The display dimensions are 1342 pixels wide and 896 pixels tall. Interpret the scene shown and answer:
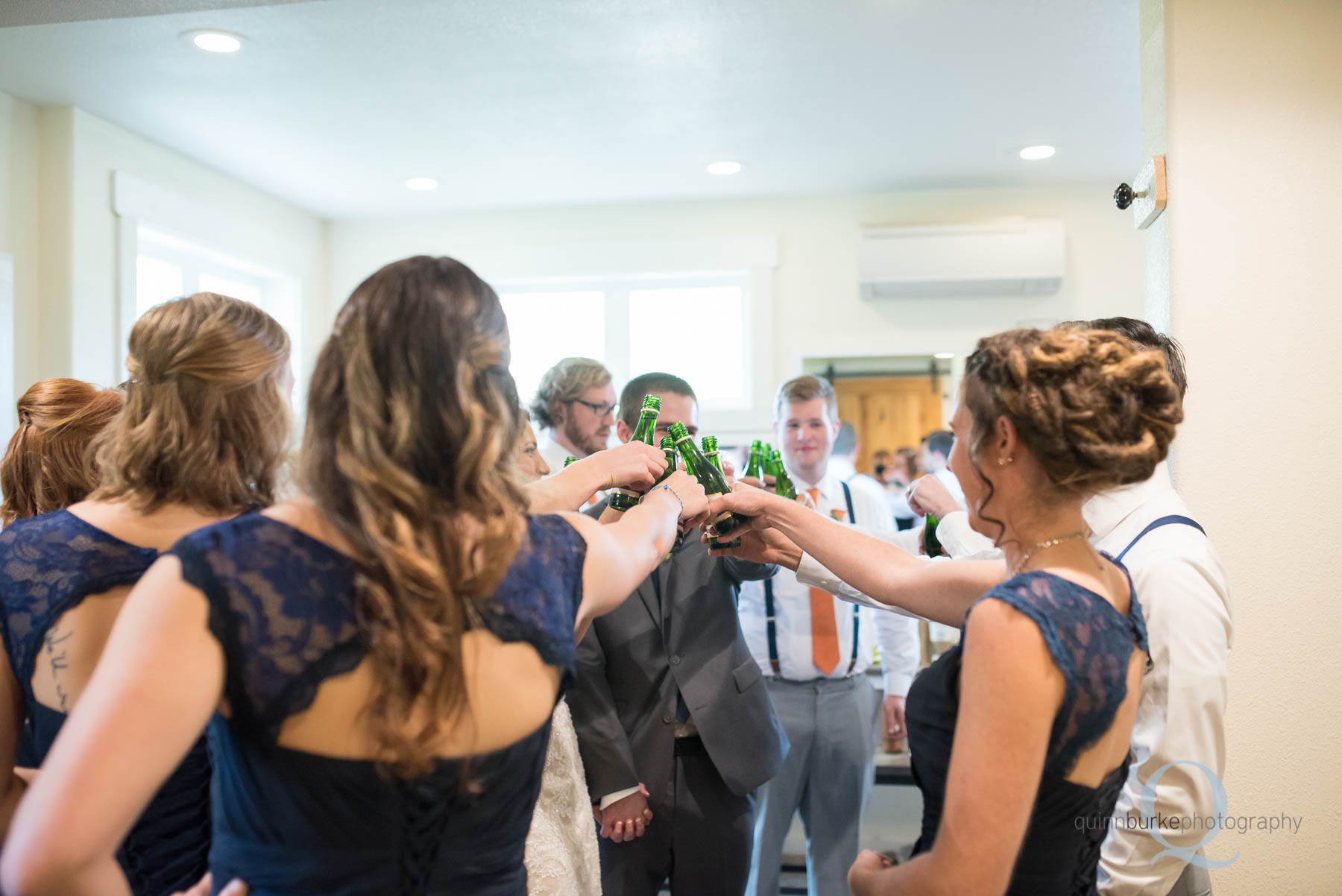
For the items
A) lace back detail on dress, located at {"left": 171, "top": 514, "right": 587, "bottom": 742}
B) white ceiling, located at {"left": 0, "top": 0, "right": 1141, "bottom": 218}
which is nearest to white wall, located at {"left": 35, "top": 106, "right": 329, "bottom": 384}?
white ceiling, located at {"left": 0, "top": 0, "right": 1141, "bottom": 218}

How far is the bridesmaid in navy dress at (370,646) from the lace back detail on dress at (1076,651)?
500 mm

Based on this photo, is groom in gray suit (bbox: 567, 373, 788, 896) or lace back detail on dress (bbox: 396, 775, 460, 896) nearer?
lace back detail on dress (bbox: 396, 775, 460, 896)

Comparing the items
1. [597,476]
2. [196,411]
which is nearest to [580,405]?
[597,476]

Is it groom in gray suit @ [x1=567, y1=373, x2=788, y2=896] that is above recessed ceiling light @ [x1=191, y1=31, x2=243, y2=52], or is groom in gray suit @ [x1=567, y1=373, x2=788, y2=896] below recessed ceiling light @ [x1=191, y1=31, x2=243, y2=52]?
below

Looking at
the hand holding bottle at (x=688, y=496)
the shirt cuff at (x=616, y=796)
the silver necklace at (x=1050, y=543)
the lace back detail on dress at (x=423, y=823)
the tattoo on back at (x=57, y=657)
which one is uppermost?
the hand holding bottle at (x=688, y=496)

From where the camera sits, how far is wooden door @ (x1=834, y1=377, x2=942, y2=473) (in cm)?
586

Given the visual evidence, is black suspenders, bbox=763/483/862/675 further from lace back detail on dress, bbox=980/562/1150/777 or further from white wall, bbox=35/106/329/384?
white wall, bbox=35/106/329/384

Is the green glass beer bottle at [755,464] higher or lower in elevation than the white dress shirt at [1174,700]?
higher

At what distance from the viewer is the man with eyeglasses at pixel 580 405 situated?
110 inches

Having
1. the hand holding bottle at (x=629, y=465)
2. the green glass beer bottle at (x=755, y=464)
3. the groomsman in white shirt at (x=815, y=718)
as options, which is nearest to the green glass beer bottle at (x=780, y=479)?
the green glass beer bottle at (x=755, y=464)

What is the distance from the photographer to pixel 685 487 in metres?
1.61

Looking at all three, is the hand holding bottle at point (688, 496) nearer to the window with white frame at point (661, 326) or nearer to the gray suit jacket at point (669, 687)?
the gray suit jacket at point (669, 687)

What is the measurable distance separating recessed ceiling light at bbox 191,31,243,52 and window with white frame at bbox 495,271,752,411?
2.47 meters

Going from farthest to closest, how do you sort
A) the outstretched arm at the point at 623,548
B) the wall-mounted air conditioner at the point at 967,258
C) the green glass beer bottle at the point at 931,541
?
the wall-mounted air conditioner at the point at 967,258
the green glass beer bottle at the point at 931,541
the outstretched arm at the point at 623,548
